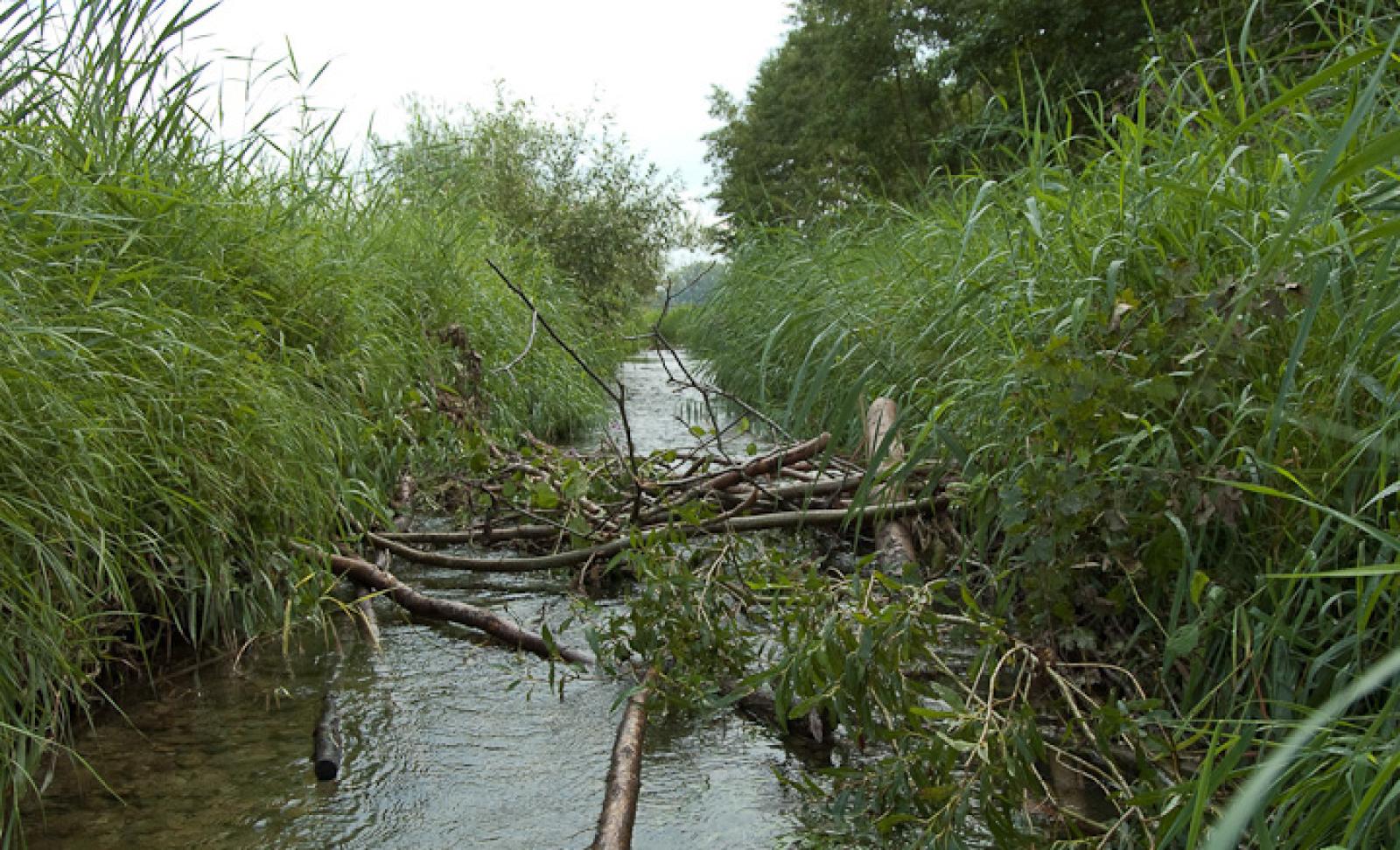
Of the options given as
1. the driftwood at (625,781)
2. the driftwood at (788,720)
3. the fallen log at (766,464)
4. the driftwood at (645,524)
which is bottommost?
the driftwood at (788,720)

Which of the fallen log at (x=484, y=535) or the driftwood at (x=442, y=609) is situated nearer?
the driftwood at (x=442, y=609)

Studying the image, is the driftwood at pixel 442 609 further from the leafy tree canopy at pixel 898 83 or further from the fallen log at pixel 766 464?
the leafy tree canopy at pixel 898 83

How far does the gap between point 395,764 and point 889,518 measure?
1.87 meters

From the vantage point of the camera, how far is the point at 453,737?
3.09 m

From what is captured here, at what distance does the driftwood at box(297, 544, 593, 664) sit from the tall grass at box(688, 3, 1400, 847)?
4.02 ft

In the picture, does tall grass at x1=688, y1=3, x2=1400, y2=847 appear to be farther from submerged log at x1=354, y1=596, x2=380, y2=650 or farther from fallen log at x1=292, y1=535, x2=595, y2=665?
submerged log at x1=354, y1=596, x2=380, y2=650

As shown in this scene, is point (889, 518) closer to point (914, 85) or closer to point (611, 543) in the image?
point (611, 543)

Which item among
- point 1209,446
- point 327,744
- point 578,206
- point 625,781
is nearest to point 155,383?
point 327,744

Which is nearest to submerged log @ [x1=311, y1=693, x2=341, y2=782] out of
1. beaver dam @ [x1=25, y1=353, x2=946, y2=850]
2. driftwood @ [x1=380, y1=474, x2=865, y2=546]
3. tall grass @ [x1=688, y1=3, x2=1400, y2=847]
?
beaver dam @ [x1=25, y1=353, x2=946, y2=850]

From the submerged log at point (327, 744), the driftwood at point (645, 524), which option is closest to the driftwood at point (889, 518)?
the driftwood at point (645, 524)

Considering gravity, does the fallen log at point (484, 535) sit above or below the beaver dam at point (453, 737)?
above

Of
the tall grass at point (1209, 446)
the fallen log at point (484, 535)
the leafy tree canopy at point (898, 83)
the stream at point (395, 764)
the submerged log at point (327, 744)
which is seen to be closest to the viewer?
the tall grass at point (1209, 446)

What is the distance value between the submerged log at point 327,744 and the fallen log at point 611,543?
3.71ft

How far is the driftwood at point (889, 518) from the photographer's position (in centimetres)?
374
